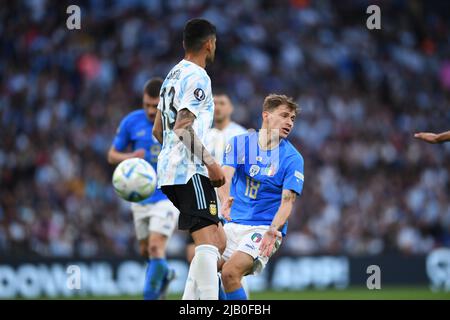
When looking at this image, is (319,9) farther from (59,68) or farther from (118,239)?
(118,239)

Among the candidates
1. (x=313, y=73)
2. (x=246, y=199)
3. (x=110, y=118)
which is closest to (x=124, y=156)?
(x=246, y=199)

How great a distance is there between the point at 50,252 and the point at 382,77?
9.57 m

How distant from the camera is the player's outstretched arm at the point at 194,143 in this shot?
625cm

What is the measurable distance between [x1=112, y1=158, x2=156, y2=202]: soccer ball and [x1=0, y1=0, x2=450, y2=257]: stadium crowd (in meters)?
7.32

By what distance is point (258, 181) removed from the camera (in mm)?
7301

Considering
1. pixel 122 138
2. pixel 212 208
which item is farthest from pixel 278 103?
pixel 122 138

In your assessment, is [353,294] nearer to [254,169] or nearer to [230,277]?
[254,169]

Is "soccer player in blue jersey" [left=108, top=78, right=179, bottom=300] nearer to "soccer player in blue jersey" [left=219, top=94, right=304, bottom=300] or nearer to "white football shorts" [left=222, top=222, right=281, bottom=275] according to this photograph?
"soccer player in blue jersey" [left=219, top=94, right=304, bottom=300]

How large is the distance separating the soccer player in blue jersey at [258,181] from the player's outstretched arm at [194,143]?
2.78 feet

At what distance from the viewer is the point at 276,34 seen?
20.5 meters

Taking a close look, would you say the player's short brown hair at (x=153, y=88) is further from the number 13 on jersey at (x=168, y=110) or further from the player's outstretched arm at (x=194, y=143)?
the player's outstretched arm at (x=194, y=143)

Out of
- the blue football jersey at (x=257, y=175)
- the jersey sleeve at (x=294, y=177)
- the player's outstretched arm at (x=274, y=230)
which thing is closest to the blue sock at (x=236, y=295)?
the player's outstretched arm at (x=274, y=230)

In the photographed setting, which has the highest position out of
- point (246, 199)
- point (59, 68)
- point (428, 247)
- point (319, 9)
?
point (319, 9)
